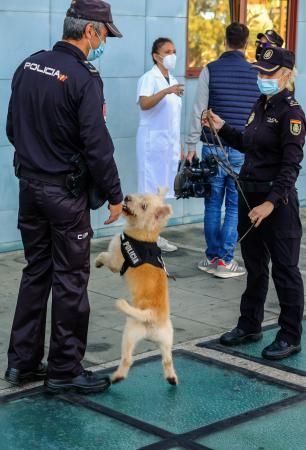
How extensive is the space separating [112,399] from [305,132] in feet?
6.63

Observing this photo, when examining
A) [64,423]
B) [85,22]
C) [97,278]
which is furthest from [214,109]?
[64,423]

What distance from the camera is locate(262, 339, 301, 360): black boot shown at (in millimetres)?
5859

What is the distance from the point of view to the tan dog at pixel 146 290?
5141 mm

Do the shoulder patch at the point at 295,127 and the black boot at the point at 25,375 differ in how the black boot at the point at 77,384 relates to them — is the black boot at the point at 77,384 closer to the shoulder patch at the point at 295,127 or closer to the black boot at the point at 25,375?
the black boot at the point at 25,375

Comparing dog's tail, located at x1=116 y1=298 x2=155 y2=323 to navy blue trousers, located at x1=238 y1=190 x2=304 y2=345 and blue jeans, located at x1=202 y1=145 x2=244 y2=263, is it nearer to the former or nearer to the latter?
navy blue trousers, located at x1=238 y1=190 x2=304 y2=345

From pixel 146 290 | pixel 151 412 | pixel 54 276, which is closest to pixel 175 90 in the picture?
pixel 146 290

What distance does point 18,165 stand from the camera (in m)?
5.12

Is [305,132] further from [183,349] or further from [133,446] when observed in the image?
[133,446]

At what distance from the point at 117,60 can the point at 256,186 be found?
3.51 m

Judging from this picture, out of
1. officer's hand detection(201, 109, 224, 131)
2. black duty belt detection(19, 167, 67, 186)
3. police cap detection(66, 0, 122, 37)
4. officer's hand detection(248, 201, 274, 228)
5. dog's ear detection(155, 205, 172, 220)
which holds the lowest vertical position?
officer's hand detection(248, 201, 274, 228)

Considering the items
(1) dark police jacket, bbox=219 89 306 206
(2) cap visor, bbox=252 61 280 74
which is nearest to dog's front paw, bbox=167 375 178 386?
(1) dark police jacket, bbox=219 89 306 206

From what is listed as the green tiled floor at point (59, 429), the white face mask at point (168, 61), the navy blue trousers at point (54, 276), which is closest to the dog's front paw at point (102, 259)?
the navy blue trousers at point (54, 276)

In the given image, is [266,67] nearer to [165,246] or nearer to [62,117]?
[62,117]

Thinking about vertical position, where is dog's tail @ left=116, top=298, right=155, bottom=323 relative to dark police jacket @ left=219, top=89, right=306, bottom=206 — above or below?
below
